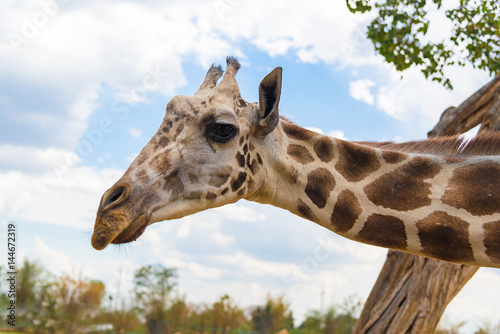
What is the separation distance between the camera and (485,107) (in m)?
8.27

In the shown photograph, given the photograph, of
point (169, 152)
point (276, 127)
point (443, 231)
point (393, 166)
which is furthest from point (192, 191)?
point (443, 231)

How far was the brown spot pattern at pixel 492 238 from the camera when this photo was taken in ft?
10.6

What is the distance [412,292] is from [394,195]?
417 centimetres

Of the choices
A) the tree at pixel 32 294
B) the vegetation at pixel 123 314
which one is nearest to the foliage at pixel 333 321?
the vegetation at pixel 123 314

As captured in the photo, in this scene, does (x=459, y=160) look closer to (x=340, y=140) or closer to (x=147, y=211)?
(x=340, y=140)

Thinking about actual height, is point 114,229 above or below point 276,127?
below

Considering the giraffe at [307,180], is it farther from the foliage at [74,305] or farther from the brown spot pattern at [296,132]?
the foliage at [74,305]

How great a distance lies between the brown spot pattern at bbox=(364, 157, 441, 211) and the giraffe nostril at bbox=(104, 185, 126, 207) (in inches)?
67.0

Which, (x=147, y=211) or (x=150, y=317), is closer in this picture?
(x=147, y=211)

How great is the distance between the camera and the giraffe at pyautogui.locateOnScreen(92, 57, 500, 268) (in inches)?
127

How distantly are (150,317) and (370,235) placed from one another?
1183cm

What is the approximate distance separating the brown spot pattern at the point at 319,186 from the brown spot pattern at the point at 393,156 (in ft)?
1.45

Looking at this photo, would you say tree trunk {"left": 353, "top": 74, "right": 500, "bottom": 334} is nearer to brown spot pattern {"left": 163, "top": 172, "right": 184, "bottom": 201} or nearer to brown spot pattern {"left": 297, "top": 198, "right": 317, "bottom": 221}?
brown spot pattern {"left": 297, "top": 198, "right": 317, "bottom": 221}

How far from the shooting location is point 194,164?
3.29 m
